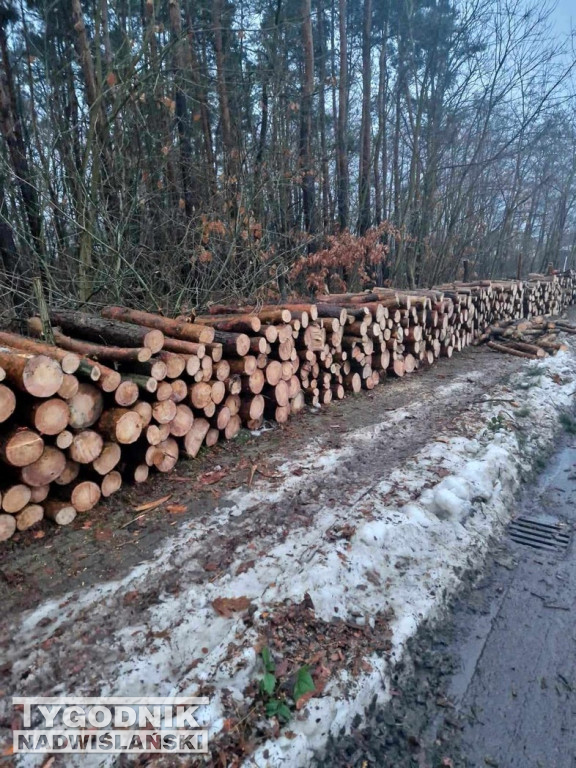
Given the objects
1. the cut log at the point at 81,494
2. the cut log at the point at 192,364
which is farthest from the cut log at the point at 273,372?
the cut log at the point at 81,494

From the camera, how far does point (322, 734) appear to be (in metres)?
2.14

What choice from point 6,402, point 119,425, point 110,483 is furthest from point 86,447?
point 6,402

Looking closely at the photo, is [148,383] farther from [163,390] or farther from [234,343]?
[234,343]

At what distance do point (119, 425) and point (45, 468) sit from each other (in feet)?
2.09

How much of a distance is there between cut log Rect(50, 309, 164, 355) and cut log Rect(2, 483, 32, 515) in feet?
5.20

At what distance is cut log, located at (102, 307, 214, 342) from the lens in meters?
4.89

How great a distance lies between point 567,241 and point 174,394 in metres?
43.0

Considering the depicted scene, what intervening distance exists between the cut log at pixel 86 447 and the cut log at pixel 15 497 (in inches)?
15.7

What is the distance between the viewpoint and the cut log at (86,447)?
3.63 m

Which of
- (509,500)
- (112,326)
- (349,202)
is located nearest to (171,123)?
(349,202)

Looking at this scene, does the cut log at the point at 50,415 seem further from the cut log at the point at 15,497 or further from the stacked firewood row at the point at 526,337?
the stacked firewood row at the point at 526,337

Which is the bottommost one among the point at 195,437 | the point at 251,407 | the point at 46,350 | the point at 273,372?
the point at 195,437

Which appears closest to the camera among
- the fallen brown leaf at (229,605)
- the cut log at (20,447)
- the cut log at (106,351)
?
the fallen brown leaf at (229,605)

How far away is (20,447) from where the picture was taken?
10.7 feet
